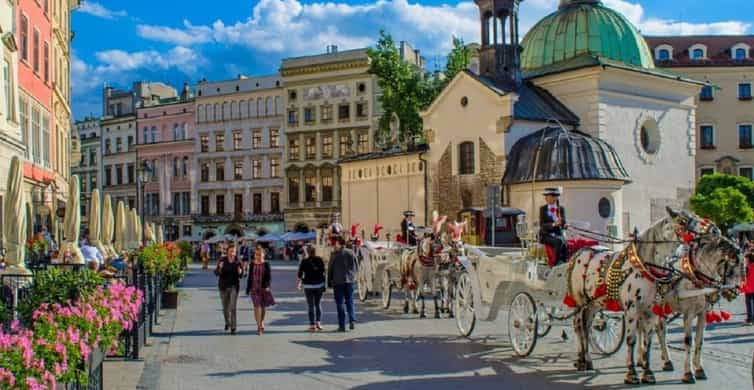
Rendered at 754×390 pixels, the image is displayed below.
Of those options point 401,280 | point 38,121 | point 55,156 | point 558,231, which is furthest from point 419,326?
point 55,156

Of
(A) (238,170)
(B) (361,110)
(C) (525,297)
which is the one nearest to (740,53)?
(B) (361,110)

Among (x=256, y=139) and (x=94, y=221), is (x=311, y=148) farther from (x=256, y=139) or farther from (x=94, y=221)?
(x=94, y=221)

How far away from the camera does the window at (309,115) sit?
76.4 metres

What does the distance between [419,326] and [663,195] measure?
959 inches

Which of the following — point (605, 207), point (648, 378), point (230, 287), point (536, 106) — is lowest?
point (648, 378)

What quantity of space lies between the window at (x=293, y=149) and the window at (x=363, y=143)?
20.7 ft

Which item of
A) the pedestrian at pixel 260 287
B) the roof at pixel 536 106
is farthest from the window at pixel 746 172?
the pedestrian at pixel 260 287

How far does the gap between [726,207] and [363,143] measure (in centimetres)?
3204

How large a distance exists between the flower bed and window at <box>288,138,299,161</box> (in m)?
68.9

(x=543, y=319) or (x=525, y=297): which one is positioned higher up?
(x=525, y=297)

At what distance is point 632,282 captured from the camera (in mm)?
11141

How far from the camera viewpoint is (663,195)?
39062mm

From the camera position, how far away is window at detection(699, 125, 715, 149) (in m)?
70.3

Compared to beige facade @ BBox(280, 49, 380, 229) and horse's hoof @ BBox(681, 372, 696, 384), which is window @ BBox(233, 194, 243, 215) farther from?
horse's hoof @ BBox(681, 372, 696, 384)
